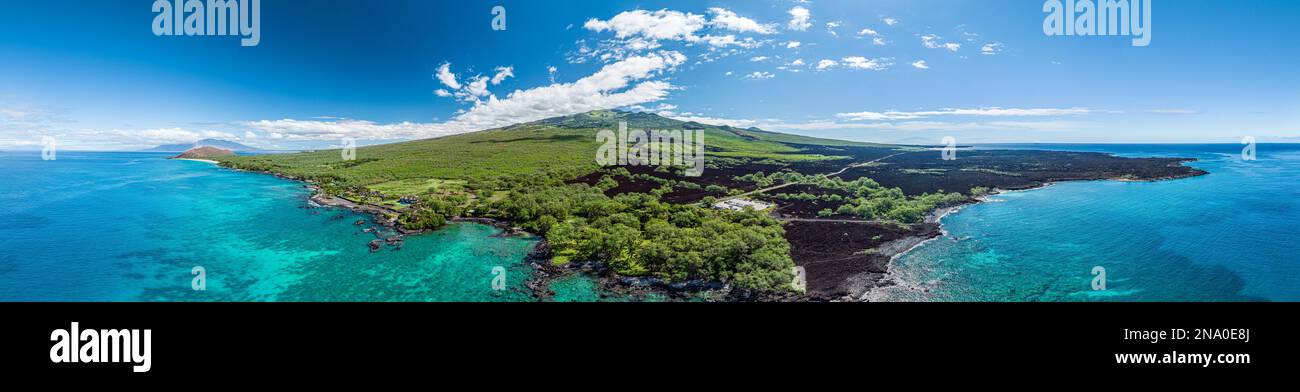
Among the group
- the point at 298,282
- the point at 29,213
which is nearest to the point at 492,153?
the point at 29,213

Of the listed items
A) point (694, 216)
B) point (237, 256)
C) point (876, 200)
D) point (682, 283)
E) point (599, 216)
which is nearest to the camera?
point (682, 283)

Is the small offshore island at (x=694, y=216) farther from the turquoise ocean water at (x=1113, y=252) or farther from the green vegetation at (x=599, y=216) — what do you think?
the turquoise ocean water at (x=1113, y=252)

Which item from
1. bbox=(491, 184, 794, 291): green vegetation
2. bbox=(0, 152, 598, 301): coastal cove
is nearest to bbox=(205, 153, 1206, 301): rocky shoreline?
bbox=(491, 184, 794, 291): green vegetation

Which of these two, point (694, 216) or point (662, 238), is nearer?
point (662, 238)

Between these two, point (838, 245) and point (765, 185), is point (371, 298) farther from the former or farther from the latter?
point (765, 185)

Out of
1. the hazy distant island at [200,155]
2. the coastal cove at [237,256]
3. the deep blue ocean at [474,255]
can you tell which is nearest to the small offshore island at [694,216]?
the deep blue ocean at [474,255]

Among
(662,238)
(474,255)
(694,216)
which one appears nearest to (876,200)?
(694,216)

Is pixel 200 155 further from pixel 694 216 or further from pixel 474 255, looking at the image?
pixel 694 216
